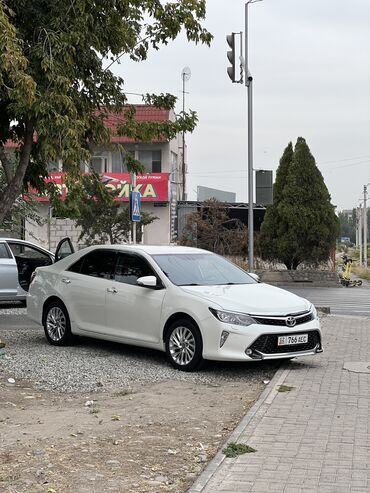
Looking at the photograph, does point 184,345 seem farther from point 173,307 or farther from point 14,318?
point 14,318

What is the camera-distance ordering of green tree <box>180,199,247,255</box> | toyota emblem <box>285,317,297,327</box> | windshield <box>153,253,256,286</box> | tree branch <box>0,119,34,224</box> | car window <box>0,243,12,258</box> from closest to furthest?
toyota emblem <box>285,317,297,327</box>
windshield <box>153,253,256,286</box>
tree branch <box>0,119,34,224</box>
car window <box>0,243,12,258</box>
green tree <box>180,199,247,255</box>

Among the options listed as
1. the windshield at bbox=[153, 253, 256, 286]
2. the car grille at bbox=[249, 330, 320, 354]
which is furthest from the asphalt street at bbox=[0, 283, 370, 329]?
the car grille at bbox=[249, 330, 320, 354]

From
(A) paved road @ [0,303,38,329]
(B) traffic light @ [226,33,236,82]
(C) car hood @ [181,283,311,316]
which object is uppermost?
(B) traffic light @ [226,33,236,82]

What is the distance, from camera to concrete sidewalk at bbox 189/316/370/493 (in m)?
5.13

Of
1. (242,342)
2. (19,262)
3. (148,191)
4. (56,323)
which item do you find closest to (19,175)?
(56,323)

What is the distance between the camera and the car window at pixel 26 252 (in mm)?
17531

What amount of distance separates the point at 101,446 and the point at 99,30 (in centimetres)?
769

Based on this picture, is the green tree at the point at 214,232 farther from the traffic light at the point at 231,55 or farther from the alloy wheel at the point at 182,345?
the alloy wheel at the point at 182,345

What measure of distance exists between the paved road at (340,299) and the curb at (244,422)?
32.6 feet

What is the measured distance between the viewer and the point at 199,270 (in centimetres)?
1044

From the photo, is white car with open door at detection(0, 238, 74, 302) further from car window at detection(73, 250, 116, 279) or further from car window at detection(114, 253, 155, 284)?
car window at detection(114, 253, 155, 284)

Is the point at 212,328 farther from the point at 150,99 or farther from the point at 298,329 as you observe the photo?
the point at 150,99

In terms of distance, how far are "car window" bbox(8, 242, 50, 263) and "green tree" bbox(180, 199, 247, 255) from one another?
59.9 feet

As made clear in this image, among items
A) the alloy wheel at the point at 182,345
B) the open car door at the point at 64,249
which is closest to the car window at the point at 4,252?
the open car door at the point at 64,249
